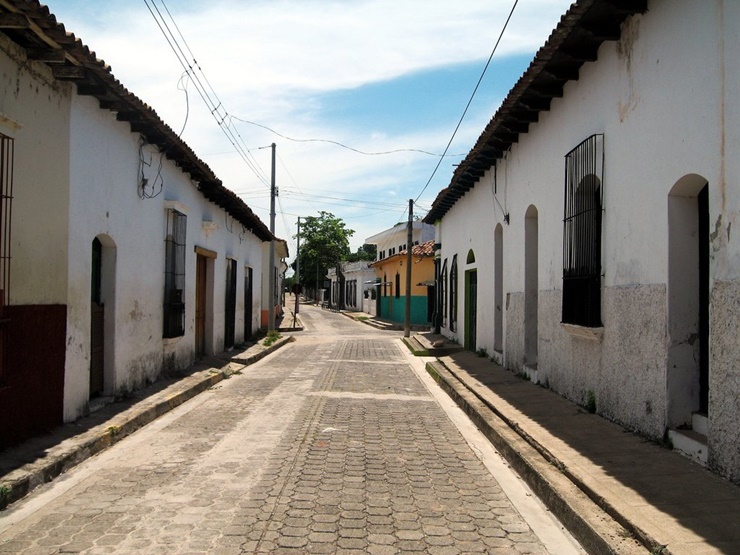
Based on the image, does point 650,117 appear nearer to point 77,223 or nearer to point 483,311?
point 77,223

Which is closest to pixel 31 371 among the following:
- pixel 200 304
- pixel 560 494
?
pixel 560 494

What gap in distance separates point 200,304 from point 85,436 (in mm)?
8486

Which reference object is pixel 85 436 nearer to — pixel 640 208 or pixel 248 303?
pixel 640 208

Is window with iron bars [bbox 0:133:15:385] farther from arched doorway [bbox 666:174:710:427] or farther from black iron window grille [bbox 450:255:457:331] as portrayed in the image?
black iron window grille [bbox 450:255:457:331]

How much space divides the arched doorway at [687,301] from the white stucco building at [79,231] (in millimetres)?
5763

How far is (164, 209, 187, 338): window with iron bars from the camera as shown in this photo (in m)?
11.5

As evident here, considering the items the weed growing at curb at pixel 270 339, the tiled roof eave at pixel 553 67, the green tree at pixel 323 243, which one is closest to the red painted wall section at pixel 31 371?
the tiled roof eave at pixel 553 67

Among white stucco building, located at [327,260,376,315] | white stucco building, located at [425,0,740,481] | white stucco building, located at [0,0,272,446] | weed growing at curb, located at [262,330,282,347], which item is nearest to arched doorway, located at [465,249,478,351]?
white stucco building, located at [425,0,740,481]

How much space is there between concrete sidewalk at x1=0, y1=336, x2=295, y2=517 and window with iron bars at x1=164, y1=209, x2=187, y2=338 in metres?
0.92

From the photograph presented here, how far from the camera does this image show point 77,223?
299 inches

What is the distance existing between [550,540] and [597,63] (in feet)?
18.3

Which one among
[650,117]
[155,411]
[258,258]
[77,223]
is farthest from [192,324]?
[258,258]

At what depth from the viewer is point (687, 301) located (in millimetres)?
5957

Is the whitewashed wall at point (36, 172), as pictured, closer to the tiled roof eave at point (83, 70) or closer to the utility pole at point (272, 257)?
the tiled roof eave at point (83, 70)
